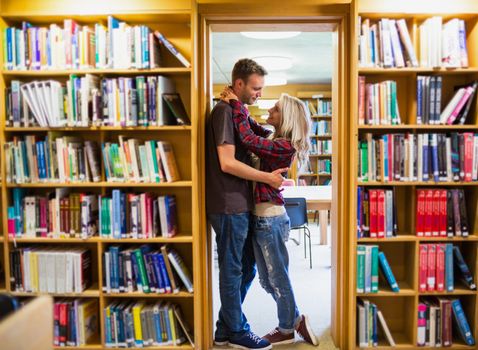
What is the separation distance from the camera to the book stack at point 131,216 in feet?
7.48

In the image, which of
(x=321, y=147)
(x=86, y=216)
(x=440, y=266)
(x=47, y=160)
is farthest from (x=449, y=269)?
(x=321, y=147)

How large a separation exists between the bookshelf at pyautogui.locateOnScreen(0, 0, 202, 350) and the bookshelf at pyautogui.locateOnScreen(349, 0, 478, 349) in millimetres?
875

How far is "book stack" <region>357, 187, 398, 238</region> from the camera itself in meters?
2.30

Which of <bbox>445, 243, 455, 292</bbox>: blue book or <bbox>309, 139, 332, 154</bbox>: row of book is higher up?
<bbox>309, 139, 332, 154</bbox>: row of book

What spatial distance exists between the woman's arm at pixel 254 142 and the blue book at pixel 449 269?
1.04 metres

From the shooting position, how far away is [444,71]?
7.37 feet

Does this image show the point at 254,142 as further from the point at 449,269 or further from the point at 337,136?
the point at 449,269

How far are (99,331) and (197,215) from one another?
3.07ft

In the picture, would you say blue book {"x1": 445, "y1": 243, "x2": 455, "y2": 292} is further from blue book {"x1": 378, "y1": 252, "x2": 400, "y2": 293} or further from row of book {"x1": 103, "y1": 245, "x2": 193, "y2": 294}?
row of book {"x1": 103, "y1": 245, "x2": 193, "y2": 294}

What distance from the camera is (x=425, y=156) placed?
89.2 inches

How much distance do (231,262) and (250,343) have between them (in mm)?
492

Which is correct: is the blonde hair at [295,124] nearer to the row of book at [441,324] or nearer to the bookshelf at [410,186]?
the bookshelf at [410,186]

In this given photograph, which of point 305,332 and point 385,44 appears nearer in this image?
point 385,44

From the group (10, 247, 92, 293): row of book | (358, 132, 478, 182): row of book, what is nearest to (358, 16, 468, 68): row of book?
(358, 132, 478, 182): row of book
